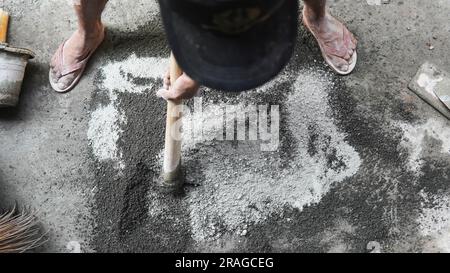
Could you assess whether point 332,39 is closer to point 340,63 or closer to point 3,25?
point 340,63

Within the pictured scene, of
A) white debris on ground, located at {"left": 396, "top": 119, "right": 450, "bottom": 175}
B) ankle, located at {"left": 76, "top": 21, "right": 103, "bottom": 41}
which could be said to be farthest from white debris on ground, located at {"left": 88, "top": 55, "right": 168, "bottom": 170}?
white debris on ground, located at {"left": 396, "top": 119, "right": 450, "bottom": 175}

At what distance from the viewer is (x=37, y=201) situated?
225 cm

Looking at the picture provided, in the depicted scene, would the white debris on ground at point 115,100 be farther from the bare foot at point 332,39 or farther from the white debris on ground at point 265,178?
the bare foot at point 332,39

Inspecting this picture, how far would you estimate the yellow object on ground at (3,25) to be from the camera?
97.0 inches

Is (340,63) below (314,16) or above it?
below

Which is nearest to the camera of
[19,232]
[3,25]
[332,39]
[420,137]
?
[19,232]

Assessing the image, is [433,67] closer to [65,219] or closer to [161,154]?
[161,154]

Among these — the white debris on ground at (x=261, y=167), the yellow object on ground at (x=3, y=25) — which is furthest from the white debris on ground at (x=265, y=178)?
the yellow object on ground at (x=3, y=25)

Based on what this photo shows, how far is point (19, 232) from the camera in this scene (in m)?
2.13

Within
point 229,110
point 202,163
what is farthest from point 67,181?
point 229,110

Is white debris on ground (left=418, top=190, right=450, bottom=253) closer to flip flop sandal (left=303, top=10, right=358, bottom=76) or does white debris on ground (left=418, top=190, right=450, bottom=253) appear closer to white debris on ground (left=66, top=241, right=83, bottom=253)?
flip flop sandal (left=303, top=10, right=358, bottom=76)

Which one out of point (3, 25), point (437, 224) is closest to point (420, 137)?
point (437, 224)

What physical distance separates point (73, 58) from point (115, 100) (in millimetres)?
236

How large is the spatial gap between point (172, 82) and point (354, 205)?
773 millimetres
